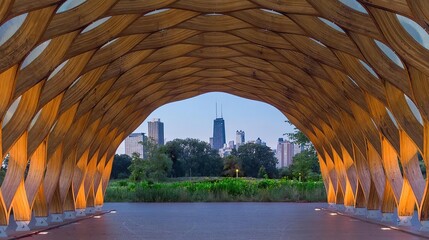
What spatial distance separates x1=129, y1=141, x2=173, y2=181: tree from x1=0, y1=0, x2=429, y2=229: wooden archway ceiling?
42427 mm

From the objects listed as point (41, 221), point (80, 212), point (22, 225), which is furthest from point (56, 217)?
point (80, 212)

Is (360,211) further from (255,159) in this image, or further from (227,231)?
(255,159)

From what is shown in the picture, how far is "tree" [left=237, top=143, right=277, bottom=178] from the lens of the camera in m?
124

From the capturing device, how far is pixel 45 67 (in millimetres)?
24391

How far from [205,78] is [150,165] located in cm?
4643

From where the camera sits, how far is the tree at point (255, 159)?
405 ft

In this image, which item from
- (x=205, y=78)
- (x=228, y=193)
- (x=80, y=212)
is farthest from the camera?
(x=228, y=193)

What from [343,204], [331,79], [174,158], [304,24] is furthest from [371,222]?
[174,158]

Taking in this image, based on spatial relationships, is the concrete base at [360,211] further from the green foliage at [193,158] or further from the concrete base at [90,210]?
the green foliage at [193,158]

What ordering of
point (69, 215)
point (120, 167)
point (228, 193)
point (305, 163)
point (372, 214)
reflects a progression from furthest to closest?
point (120, 167) → point (305, 163) → point (228, 193) → point (69, 215) → point (372, 214)

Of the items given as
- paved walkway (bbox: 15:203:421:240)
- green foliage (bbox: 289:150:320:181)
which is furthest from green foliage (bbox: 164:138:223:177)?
paved walkway (bbox: 15:203:421:240)

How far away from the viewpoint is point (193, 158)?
12381 cm

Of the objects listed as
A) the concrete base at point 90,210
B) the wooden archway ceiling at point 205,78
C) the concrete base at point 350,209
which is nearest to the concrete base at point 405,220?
the wooden archway ceiling at point 205,78

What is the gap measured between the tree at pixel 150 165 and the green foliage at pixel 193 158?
12594 millimetres
